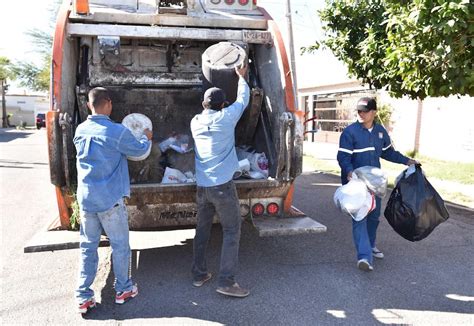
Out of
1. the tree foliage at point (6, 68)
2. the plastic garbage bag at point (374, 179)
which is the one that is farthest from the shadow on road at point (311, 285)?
the tree foliage at point (6, 68)

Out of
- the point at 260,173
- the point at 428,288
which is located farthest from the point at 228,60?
the point at 428,288

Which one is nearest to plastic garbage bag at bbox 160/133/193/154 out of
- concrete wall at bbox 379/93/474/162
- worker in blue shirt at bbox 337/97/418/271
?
worker in blue shirt at bbox 337/97/418/271

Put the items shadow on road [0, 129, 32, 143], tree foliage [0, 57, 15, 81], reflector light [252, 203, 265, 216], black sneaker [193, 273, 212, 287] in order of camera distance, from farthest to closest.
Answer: tree foliage [0, 57, 15, 81] < shadow on road [0, 129, 32, 143] < reflector light [252, 203, 265, 216] < black sneaker [193, 273, 212, 287]

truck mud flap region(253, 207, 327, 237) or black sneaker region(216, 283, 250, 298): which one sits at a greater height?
truck mud flap region(253, 207, 327, 237)

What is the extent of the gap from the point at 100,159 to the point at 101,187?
19cm

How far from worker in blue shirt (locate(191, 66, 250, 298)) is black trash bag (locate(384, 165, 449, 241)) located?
155 cm

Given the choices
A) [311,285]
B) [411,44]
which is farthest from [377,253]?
[411,44]

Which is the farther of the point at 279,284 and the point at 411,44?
the point at 411,44

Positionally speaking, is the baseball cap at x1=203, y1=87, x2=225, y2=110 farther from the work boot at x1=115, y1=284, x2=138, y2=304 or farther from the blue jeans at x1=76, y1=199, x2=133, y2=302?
the work boot at x1=115, y1=284, x2=138, y2=304

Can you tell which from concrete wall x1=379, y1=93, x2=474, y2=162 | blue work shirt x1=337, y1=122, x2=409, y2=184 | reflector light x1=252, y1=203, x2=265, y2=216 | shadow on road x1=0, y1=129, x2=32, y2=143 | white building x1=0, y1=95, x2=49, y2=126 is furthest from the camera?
white building x1=0, y1=95, x2=49, y2=126

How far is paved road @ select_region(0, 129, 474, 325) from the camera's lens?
3141 mm

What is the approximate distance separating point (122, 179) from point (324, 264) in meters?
2.06

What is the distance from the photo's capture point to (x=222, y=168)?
3.38 metres

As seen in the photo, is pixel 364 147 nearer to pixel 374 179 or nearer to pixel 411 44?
pixel 374 179
